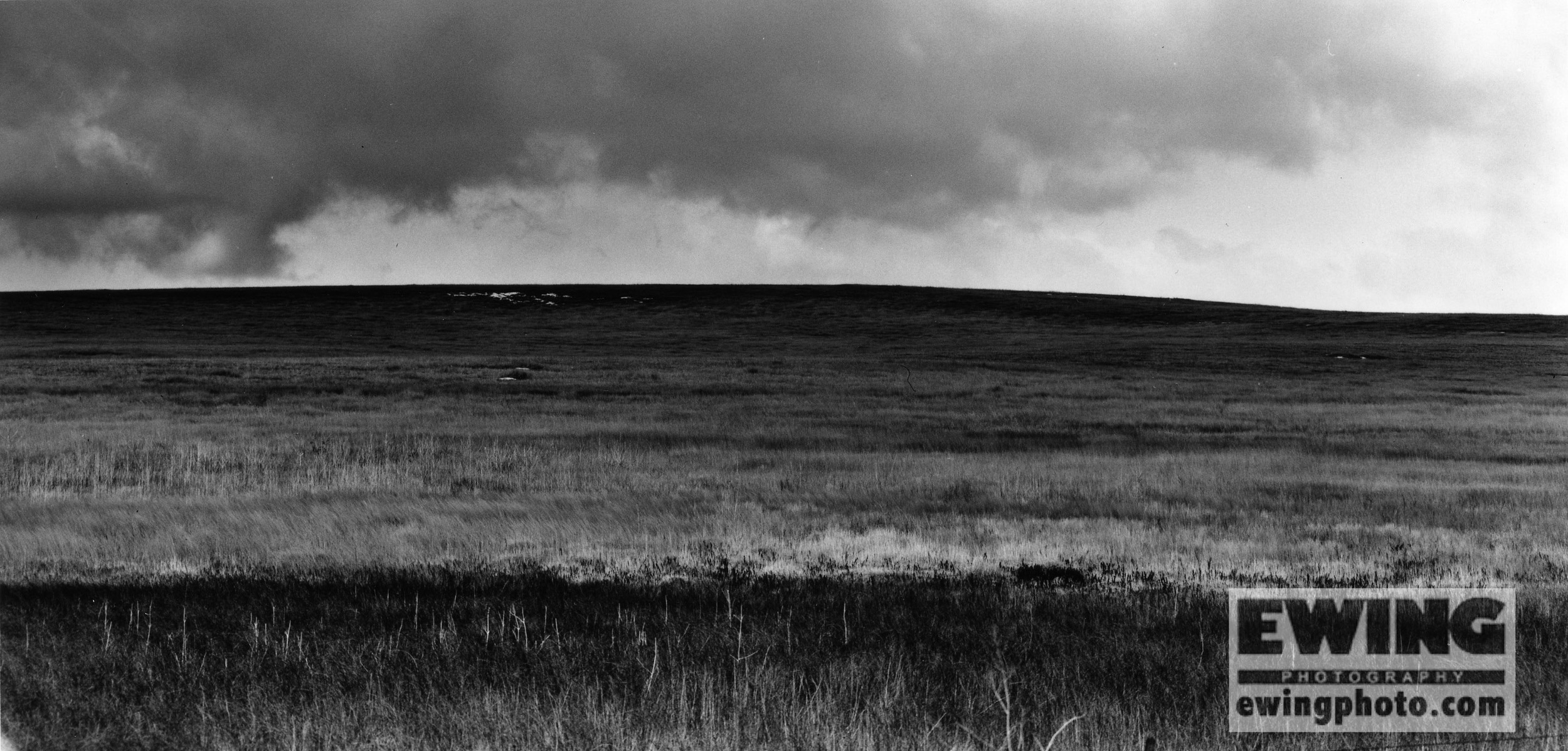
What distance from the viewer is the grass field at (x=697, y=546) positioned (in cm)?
659

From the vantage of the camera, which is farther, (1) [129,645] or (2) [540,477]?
(2) [540,477]

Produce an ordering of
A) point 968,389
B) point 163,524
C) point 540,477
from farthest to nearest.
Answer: point 968,389 → point 540,477 → point 163,524

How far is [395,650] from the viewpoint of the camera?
764 cm

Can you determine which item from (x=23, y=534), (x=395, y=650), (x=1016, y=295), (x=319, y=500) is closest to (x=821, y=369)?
(x=319, y=500)

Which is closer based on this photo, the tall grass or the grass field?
the tall grass

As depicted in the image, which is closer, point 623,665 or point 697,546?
point 623,665

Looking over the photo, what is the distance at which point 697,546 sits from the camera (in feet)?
42.1

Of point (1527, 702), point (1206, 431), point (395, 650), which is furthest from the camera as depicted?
point (1206, 431)

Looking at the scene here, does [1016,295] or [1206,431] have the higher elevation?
[1016,295]

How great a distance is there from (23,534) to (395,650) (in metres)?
8.56

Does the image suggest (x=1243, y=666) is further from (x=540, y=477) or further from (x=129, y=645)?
(x=540, y=477)

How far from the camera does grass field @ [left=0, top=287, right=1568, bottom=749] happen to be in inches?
259

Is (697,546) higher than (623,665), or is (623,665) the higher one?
(623,665)

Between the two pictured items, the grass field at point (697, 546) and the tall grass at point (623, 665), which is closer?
the tall grass at point (623, 665)
